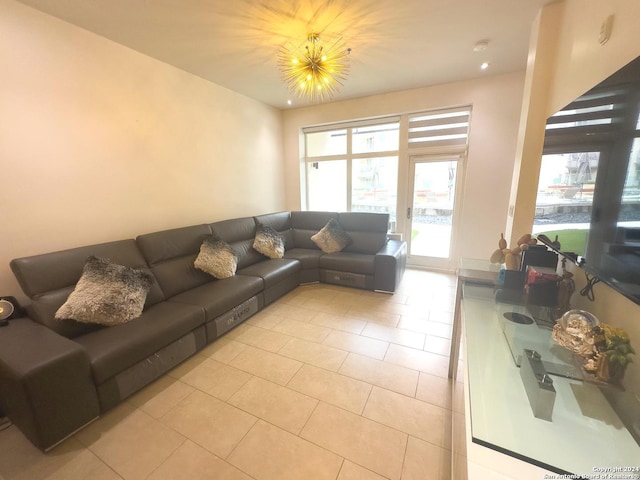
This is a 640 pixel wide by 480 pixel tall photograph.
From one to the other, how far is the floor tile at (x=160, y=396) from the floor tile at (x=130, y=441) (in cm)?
5

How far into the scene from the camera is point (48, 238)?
2217mm

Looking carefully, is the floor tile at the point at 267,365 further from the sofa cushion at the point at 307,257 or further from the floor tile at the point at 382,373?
the sofa cushion at the point at 307,257

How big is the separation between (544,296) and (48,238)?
3.79 m

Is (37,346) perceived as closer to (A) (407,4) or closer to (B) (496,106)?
(A) (407,4)

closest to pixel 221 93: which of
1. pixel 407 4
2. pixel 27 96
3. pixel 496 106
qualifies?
pixel 27 96

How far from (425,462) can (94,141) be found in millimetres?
3673

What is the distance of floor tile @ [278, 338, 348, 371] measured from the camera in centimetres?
218

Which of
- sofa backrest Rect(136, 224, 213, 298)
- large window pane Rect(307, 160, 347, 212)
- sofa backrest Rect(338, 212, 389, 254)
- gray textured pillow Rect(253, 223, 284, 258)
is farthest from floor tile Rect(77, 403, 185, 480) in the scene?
large window pane Rect(307, 160, 347, 212)

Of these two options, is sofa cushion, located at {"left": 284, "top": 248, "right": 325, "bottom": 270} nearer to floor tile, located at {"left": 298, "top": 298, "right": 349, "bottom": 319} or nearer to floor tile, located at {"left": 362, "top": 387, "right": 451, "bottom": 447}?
floor tile, located at {"left": 298, "top": 298, "right": 349, "bottom": 319}

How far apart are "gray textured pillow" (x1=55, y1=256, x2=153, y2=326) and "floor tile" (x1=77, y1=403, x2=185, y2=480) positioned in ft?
2.21

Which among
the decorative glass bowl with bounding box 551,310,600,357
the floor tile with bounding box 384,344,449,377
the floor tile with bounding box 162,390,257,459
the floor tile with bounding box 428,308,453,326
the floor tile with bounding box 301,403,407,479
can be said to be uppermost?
the decorative glass bowl with bounding box 551,310,600,357

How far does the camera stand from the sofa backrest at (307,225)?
4.44m

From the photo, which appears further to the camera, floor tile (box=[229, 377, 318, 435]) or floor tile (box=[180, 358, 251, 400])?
floor tile (box=[180, 358, 251, 400])

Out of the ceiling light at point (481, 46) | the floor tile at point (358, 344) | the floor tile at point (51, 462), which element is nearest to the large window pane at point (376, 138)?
the ceiling light at point (481, 46)
